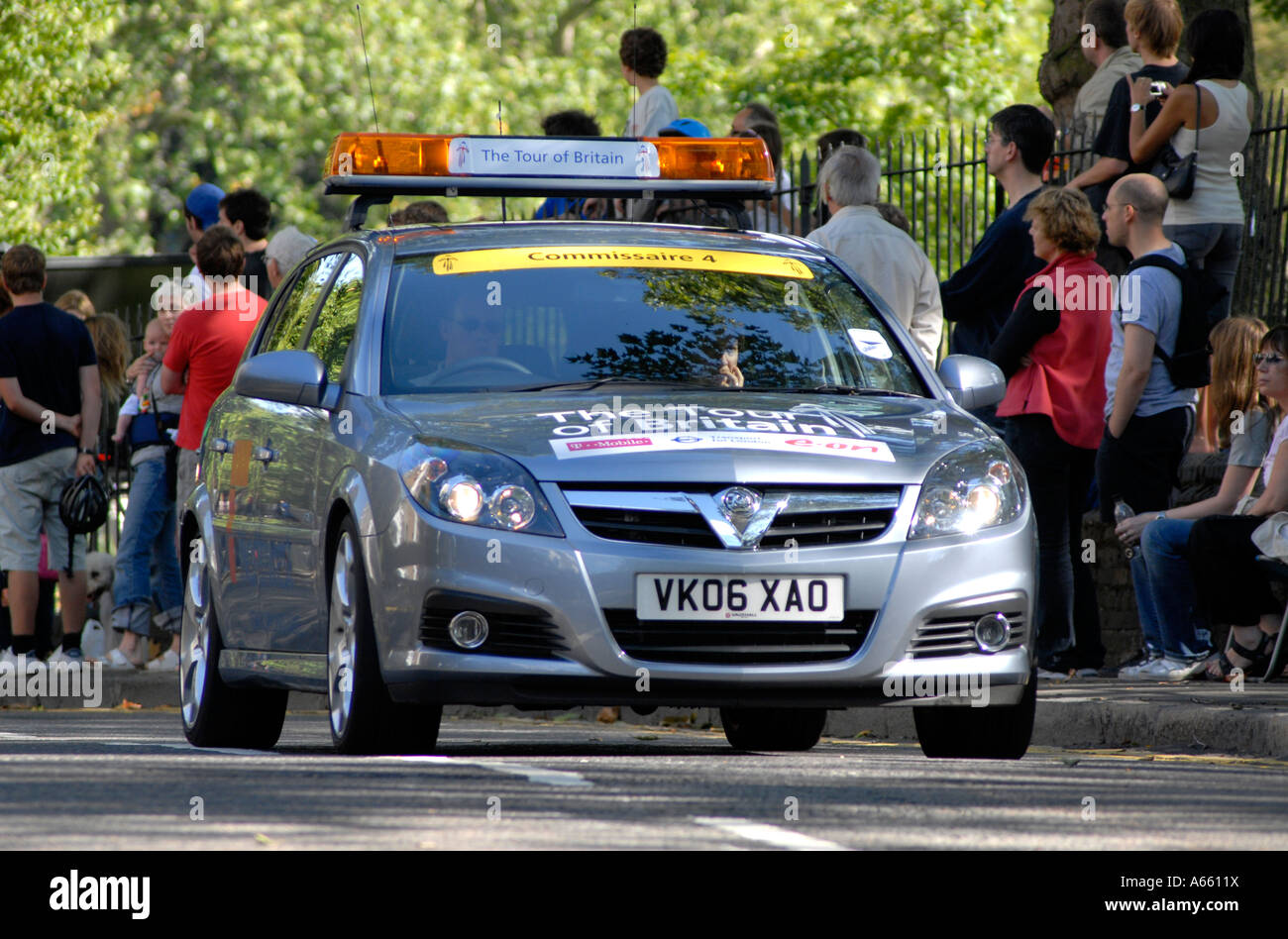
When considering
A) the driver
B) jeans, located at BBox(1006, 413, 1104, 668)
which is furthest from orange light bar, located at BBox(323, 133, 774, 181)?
jeans, located at BBox(1006, 413, 1104, 668)

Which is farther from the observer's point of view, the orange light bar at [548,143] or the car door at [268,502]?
the orange light bar at [548,143]

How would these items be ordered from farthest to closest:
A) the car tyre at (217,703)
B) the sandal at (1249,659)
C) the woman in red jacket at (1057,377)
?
the woman in red jacket at (1057,377)
the sandal at (1249,659)
the car tyre at (217,703)

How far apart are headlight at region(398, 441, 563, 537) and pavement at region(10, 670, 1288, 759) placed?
2924 millimetres

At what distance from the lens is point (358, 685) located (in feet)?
25.5

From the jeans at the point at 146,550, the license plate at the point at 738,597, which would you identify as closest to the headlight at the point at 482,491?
the license plate at the point at 738,597

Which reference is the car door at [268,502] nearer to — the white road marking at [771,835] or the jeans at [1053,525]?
the white road marking at [771,835]

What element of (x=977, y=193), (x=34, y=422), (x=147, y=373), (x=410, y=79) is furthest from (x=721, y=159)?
(x=410, y=79)

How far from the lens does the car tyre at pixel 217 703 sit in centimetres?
939

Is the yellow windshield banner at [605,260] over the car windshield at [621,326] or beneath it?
over

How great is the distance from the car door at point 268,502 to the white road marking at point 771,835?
9.54 ft

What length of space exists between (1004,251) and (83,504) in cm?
556
